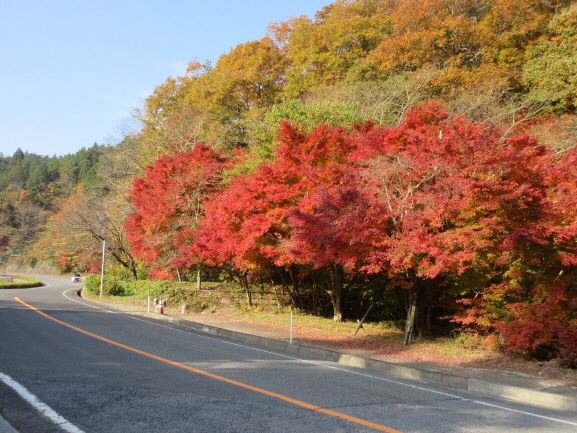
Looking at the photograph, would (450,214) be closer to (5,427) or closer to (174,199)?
(5,427)

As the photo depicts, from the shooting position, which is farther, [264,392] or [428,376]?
[428,376]

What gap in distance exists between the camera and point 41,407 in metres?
6.33

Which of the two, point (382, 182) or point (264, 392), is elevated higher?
point (382, 182)

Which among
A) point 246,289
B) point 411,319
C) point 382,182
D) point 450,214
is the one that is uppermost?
point 382,182

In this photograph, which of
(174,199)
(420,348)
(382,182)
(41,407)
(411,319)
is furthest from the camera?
(174,199)

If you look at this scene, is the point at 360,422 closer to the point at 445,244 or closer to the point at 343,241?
the point at 445,244

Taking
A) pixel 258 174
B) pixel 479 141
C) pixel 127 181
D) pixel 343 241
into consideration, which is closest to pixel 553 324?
pixel 479 141

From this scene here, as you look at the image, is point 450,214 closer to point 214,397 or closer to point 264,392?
point 264,392

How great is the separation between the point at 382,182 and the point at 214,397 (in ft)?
26.7

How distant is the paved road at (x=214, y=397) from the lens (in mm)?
5930

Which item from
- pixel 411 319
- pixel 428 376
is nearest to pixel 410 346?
pixel 411 319

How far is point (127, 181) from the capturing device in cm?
4225

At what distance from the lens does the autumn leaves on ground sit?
12.2 metres

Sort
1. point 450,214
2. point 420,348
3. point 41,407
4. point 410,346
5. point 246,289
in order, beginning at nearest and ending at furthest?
point 41,407 → point 450,214 → point 420,348 → point 410,346 → point 246,289
